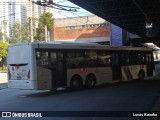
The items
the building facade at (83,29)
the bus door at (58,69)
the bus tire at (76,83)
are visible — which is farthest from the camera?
the building facade at (83,29)

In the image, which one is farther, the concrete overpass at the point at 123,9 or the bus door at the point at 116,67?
the bus door at the point at 116,67

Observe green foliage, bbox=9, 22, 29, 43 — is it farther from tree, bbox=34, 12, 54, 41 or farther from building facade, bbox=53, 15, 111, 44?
building facade, bbox=53, 15, 111, 44

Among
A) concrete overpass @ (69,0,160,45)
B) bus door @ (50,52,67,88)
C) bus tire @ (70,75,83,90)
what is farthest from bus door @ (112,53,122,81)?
bus door @ (50,52,67,88)

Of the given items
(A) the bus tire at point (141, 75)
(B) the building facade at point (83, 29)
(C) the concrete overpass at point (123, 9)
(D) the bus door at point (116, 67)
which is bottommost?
(A) the bus tire at point (141, 75)

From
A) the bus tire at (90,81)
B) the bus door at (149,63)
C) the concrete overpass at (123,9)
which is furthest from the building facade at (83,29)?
the bus tire at (90,81)

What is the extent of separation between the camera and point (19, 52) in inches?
796

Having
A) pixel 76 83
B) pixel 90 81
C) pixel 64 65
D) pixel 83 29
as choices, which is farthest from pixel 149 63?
pixel 83 29

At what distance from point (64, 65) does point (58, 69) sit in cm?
60

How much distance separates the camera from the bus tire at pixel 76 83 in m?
22.3

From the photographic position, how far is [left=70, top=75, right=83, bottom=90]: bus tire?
22288mm

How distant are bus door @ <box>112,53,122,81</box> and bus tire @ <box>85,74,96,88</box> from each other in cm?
278

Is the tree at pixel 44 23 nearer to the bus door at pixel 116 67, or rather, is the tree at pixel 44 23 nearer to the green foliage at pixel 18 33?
the green foliage at pixel 18 33

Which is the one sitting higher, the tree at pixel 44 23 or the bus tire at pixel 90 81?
the tree at pixel 44 23

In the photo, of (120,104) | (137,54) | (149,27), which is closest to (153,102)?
(120,104)
